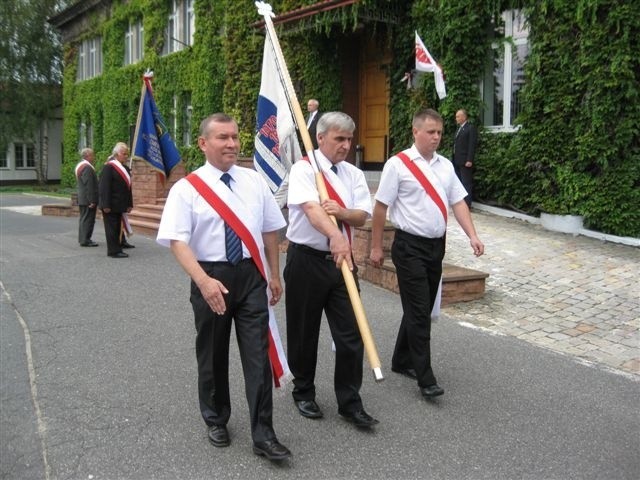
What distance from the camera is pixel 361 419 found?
4.02 metres

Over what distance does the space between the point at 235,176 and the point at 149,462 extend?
1712 millimetres

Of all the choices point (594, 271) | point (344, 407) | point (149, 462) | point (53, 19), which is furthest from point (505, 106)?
point (53, 19)

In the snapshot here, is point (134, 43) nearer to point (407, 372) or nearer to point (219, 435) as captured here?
point (407, 372)

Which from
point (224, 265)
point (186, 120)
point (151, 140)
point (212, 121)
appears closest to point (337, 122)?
point (212, 121)

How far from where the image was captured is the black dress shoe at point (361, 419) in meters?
4.02

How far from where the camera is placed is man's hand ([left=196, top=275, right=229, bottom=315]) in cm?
344

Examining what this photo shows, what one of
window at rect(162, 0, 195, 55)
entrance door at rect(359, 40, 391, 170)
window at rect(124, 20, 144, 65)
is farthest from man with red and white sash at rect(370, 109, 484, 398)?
window at rect(124, 20, 144, 65)

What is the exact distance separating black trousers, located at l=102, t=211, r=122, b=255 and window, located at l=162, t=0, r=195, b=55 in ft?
38.1

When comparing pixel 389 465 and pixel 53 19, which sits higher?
pixel 53 19

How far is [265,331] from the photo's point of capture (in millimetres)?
3727

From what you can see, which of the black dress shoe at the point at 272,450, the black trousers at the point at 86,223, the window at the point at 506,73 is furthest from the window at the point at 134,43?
the black dress shoe at the point at 272,450

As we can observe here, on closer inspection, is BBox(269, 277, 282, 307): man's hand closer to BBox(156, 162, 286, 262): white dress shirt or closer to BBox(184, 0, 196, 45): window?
BBox(156, 162, 286, 262): white dress shirt

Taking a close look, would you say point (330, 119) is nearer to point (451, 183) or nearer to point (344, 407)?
point (451, 183)

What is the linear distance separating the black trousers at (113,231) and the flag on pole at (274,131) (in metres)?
6.50
